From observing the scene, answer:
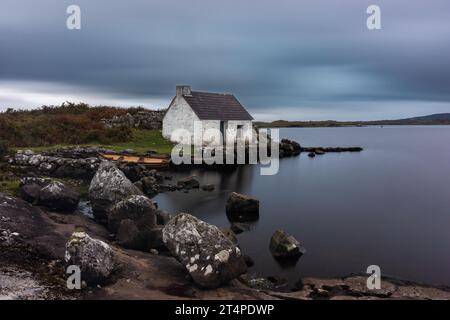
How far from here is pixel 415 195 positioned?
28312 mm

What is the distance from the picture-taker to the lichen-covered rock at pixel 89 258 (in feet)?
33.3

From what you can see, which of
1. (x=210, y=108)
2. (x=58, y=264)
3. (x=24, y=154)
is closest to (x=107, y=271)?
(x=58, y=264)

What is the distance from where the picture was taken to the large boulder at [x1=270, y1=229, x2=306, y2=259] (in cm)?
1450

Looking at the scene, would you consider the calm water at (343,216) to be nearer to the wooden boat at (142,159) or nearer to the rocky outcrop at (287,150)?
the wooden boat at (142,159)

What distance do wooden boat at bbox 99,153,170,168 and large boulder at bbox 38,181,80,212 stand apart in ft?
40.7

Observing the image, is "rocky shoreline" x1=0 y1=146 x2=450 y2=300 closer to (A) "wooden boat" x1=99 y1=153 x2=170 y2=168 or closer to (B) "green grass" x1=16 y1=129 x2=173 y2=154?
(A) "wooden boat" x1=99 y1=153 x2=170 y2=168

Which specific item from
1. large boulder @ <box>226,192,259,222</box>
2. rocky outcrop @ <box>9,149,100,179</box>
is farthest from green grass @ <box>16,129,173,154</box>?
large boulder @ <box>226,192,259,222</box>

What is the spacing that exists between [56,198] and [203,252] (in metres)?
8.30

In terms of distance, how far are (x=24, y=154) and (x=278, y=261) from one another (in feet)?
62.9

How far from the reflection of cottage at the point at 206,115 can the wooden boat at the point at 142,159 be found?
29.9ft

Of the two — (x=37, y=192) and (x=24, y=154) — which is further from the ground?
(x=24, y=154)
